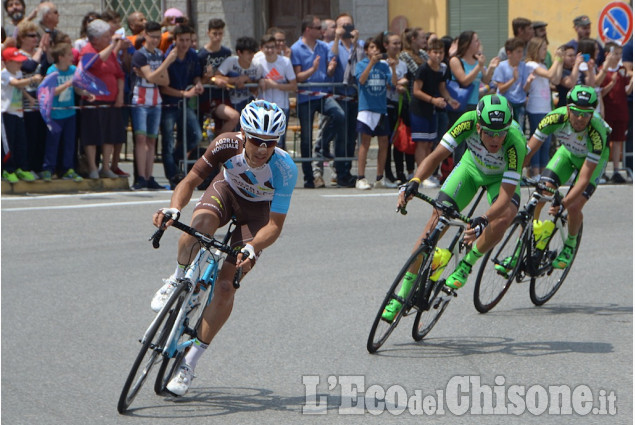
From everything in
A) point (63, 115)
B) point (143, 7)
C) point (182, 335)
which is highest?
point (143, 7)

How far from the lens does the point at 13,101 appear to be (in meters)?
14.7

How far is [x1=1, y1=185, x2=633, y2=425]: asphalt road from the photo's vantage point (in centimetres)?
735

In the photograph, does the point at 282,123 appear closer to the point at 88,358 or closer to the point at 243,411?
the point at 243,411

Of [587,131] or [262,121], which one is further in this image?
[587,131]

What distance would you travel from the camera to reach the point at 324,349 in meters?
8.81

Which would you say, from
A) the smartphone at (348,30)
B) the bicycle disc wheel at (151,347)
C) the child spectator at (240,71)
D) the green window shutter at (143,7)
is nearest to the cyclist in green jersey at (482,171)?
the bicycle disc wheel at (151,347)

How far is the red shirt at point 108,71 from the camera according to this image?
49.6 ft

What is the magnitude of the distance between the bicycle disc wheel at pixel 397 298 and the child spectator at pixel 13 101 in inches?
290

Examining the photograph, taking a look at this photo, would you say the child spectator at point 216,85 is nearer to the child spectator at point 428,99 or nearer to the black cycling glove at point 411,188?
the child spectator at point 428,99

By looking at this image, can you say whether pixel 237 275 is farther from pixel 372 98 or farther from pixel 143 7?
pixel 143 7

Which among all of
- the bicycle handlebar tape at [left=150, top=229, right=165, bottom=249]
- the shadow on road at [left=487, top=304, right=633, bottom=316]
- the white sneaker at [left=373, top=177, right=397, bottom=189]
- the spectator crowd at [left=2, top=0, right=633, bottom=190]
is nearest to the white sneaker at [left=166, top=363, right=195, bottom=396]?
the bicycle handlebar tape at [left=150, top=229, right=165, bottom=249]

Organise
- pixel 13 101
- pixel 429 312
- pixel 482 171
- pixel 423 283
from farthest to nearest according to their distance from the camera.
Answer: pixel 13 101 < pixel 482 171 < pixel 429 312 < pixel 423 283

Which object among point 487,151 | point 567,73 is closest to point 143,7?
Result: point 567,73

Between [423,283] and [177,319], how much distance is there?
2.34m
